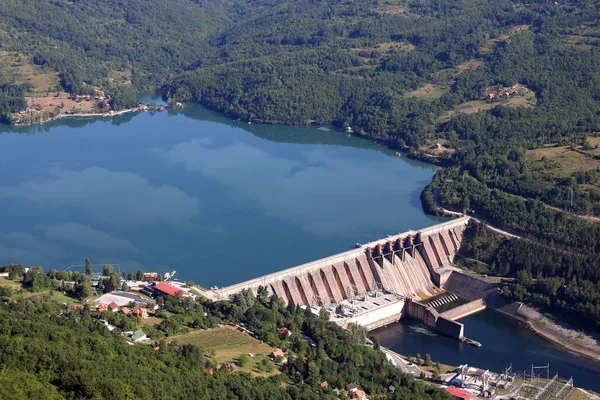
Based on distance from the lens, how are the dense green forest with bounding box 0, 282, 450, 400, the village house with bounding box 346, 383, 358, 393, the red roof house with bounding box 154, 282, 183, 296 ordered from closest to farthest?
1. the dense green forest with bounding box 0, 282, 450, 400
2. the village house with bounding box 346, 383, 358, 393
3. the red roof house with bounding box 154, 282, 183, 296

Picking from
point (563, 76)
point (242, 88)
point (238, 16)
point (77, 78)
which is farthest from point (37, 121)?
point (238, 16)

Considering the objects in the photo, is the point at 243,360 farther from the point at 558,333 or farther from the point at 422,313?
the point at 558,333

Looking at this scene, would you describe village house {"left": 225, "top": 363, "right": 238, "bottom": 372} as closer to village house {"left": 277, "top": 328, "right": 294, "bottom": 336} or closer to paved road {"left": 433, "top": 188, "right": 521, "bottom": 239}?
village house {"left": 277, "top": 328, "right": 294, "bottom": 336}

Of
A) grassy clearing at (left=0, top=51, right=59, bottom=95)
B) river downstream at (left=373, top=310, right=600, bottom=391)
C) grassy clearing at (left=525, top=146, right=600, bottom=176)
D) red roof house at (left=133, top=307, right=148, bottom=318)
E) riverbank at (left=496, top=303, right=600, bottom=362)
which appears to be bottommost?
river downstream at (left=373, top=310, right=600, bottom=391)

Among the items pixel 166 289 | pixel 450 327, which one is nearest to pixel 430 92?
pixel 450 327

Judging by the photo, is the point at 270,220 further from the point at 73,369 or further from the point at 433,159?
the point at 73,369

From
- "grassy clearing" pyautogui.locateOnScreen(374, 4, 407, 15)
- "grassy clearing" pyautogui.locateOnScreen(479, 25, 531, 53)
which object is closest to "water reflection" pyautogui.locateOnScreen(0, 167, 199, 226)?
"grassy clearing" pyautogui.locateOnScreen(479, 25, 531, 53)

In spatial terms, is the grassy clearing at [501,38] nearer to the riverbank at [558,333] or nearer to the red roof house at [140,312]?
the riverbank at [558,333]
